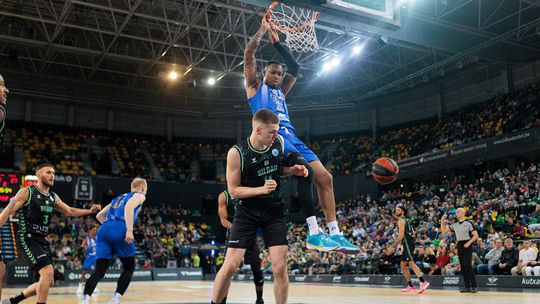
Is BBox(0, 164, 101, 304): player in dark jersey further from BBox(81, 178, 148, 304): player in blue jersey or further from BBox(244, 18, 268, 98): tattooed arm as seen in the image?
BBox(244, 18, 268, 98): tattooed arm

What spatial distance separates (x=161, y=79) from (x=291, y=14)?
2147cm

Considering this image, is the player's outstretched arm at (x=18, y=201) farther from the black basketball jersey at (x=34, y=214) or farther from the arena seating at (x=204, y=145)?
the arena seating at (x=204, y=145)

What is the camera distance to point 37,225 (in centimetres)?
670

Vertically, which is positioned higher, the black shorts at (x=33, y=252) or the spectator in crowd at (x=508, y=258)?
the black shorts at (x=33, y=252)

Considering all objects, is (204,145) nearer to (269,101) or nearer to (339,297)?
(339,297)

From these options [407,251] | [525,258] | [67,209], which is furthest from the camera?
[525,258]

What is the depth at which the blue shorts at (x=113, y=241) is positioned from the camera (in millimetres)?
7910

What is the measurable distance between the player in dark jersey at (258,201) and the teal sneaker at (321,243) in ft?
2.60

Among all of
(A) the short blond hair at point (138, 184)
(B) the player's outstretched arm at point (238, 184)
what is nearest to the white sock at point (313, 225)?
(B) the player's outstretched arm at point (238, 184)

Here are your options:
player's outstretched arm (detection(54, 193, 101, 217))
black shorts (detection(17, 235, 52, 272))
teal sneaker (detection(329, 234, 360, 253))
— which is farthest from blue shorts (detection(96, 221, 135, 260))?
teal sneaker (detection(329, 234, 360, 253))

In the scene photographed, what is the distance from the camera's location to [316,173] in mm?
5719

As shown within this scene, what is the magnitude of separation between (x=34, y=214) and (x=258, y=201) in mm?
3483

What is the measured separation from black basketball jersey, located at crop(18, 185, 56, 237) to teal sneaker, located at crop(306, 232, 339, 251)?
350 centimetres

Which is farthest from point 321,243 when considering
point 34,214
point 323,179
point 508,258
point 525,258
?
point 508,258
